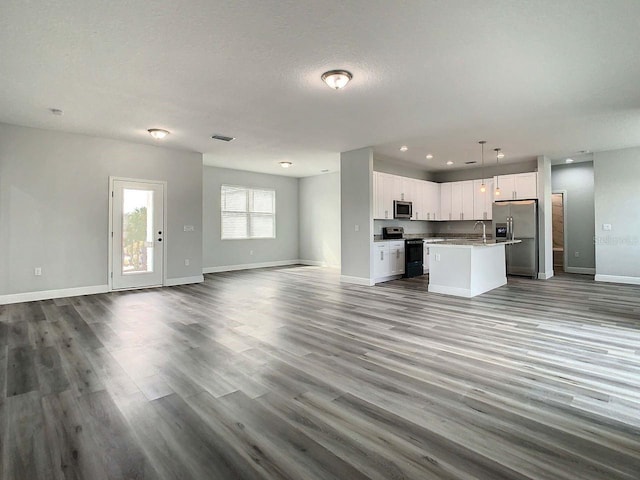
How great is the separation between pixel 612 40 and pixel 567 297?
4115mm

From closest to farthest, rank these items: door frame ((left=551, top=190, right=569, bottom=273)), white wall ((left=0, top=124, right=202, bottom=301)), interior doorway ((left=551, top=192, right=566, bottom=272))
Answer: white wall ((left=0, top=124, right=202, bottom=301))
door frame ((left=551, top=190, right=569, bottom=273))
interior doorway ((left=551, top=192, right=566, bottom=272))

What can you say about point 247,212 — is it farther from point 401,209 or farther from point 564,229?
point 564,229

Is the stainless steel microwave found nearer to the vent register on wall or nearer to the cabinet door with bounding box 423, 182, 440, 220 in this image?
the vent register on wall

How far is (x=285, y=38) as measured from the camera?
288 cm

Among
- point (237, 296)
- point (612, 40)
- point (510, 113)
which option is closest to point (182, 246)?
point (237, 296)

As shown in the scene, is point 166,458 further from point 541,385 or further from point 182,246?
point 182,246

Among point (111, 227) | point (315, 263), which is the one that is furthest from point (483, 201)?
point (111, 227)

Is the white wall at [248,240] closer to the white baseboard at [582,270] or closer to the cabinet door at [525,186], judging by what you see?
the cabinet door at [525,186]

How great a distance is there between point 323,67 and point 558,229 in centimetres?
877

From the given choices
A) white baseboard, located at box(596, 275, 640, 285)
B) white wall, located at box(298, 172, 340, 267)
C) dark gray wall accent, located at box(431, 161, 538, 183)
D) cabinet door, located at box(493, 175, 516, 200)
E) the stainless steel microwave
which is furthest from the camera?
white wall, located at box(298, 172, 340, 267)

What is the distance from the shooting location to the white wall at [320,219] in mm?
10031

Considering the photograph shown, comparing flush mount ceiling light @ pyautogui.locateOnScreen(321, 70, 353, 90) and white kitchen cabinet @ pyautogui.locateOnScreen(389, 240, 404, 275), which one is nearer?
flush mount ceiling light @ pyautogui.locateOnScreen(321, 70, 353, 90)

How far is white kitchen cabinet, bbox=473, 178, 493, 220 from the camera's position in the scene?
8.46m

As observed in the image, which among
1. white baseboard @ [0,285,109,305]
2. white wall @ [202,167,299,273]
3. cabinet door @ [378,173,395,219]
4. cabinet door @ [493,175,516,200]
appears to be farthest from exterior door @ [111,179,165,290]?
cabinet door @ [493,175,516,200]
